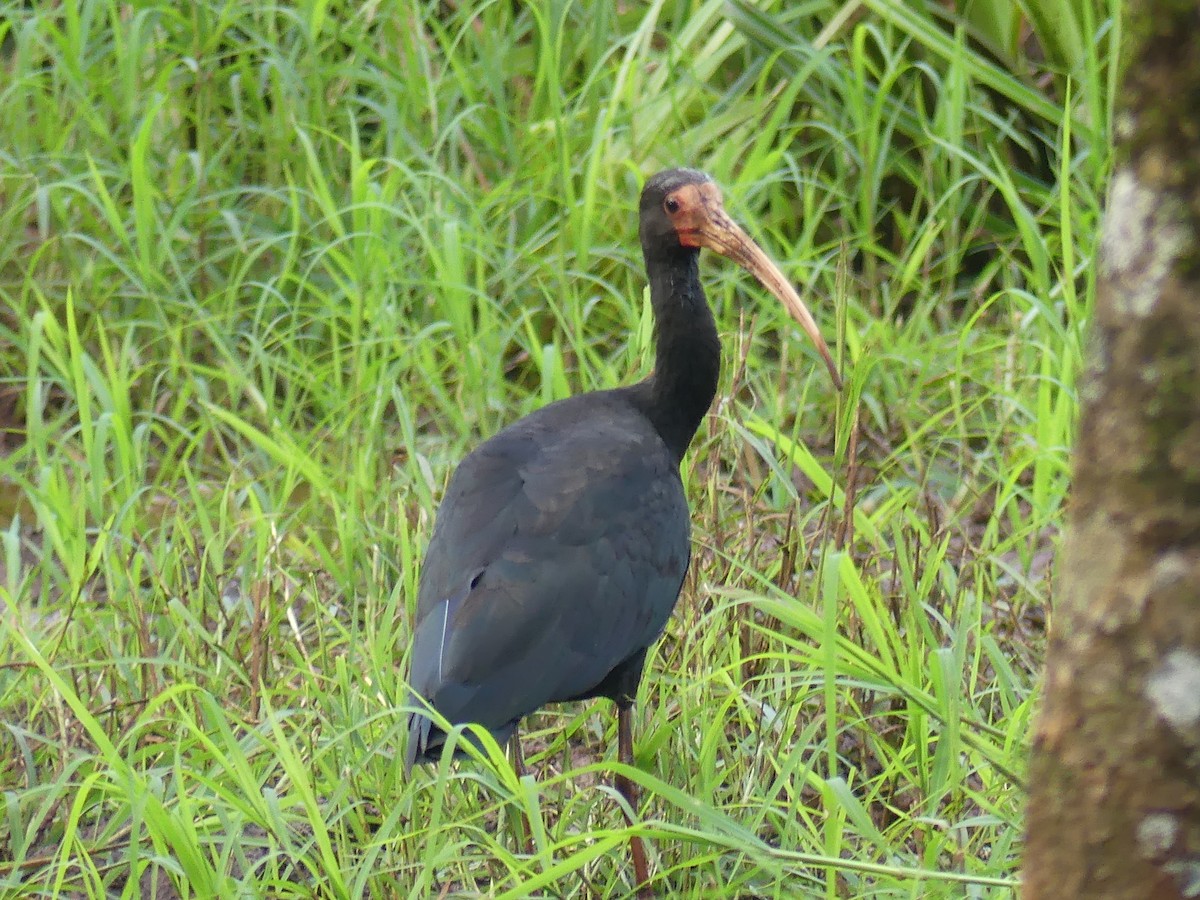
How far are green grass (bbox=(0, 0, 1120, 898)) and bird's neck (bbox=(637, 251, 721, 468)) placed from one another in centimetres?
8

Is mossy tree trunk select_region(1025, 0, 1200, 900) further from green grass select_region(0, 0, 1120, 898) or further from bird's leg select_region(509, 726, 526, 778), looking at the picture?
bird's leg select_region(509, 726, 526, 778)

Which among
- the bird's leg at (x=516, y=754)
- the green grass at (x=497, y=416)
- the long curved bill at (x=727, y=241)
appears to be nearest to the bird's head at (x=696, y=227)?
the long curved bill at (x=727, y=241)

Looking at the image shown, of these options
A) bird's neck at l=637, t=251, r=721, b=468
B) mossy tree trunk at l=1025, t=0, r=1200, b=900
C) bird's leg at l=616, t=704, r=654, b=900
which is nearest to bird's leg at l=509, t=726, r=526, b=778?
bird's leg at l=616, t=704, r=654, b=900

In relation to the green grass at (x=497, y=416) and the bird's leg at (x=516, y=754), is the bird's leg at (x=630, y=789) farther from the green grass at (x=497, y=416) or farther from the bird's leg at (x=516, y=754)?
the bird's leg at (x=516, y=754)

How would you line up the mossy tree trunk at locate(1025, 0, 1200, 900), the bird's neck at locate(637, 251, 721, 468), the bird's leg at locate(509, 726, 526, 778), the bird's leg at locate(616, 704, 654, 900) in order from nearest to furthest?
the mossy tree trunk at locate(1025, 0, 1200, 900) → the bird's leg at locate(616, 704, 654, 900) → the bird's leg at locate(509, 726, 526, 778) → the bird's neck at locate(637, 251, 721, 468)

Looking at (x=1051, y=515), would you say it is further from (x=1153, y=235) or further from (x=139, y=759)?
(x=1153, y=235)

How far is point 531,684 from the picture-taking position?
8.66ft

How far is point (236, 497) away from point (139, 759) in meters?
1.16

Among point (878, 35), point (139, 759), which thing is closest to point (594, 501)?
point (139, 759)

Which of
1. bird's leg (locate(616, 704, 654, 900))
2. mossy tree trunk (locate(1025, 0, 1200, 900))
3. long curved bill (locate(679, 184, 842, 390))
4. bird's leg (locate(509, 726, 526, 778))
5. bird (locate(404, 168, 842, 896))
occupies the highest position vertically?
mossy tree trunk (locate(1025, 0, 1200, 900))

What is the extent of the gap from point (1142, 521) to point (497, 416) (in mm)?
2812

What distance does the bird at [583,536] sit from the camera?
2.63m

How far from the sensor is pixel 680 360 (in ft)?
10.6

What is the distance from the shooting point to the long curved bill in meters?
3.24
